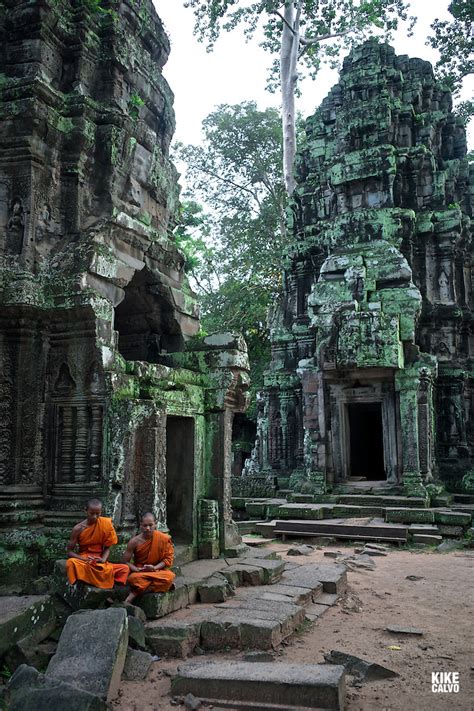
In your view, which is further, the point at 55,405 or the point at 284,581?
the point at 284,581

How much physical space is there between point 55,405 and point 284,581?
2.90 metres

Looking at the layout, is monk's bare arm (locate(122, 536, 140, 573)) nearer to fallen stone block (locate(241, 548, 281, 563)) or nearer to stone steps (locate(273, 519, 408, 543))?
fallen stone block (locate(241, 548, 281, 563))

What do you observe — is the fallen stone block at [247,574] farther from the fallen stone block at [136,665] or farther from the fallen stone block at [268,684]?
the fallen stone block at [268,684]

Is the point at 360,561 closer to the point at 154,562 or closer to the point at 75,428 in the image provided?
the point at 154,562

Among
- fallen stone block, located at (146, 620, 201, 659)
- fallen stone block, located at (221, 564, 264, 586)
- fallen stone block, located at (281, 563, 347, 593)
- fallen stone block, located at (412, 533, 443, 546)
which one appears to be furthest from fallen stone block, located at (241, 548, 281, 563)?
fallen stone block, located at (412, 533, 443, 546)

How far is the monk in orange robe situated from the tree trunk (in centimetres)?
1890

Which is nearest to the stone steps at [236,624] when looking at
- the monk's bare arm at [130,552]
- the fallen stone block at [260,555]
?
the monk's bare arm at [130,552]

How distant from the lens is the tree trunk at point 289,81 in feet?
72.1

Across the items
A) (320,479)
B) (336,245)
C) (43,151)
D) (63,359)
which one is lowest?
(320,479)

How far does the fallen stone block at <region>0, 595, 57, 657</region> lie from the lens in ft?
13.1

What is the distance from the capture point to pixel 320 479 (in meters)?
12.7

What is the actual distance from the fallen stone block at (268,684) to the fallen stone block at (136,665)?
313 millimetres

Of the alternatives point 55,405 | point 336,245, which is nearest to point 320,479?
point 336,245

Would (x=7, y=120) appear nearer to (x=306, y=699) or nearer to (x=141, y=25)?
(x=141, y=25)
